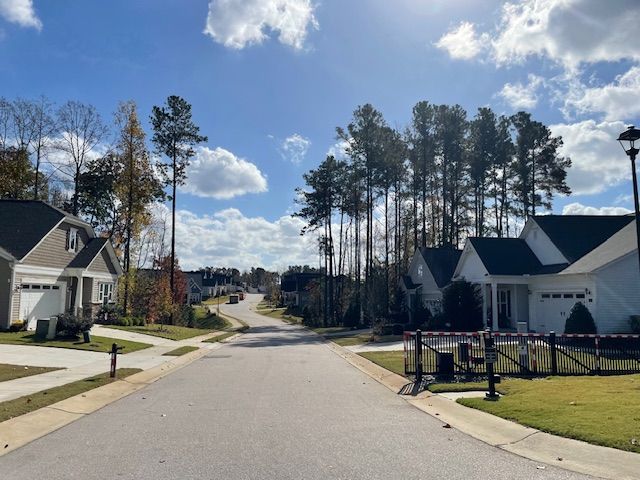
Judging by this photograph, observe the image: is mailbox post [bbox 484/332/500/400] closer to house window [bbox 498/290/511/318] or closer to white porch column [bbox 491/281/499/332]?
white porch column [bbox 491/281/499/332]

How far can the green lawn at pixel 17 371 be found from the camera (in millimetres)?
14645

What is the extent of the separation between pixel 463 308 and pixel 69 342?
2350 cm

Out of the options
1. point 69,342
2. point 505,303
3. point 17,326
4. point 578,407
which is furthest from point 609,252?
point 17,326

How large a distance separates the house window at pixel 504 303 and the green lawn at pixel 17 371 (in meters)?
26.7

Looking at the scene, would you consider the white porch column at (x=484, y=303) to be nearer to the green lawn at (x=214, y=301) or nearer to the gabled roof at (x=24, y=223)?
the gabled roof at (x=24, y=223)

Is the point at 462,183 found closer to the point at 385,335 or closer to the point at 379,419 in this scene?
the point at 385,335

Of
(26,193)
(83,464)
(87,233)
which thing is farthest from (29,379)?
(26,193)

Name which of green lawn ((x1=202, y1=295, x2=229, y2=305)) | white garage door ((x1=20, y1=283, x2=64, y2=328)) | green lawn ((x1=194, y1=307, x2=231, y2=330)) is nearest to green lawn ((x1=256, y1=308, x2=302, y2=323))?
green lawn ((x1=194, y1=307, x2=231, y2=330))

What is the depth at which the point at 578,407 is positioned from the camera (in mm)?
9820

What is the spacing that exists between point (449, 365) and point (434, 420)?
5576 mm

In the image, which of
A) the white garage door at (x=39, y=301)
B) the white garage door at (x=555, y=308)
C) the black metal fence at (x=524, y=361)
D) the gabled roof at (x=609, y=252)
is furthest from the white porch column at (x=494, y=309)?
the white garage door at (x=39, y=301)

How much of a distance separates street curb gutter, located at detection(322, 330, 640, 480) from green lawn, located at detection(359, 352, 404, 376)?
17.2 feet

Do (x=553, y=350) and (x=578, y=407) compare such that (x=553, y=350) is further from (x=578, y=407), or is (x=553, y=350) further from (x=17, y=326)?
(x=17, y=326)

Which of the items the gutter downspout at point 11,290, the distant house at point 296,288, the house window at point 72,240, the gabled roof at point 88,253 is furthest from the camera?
the distant house at point 296,288
